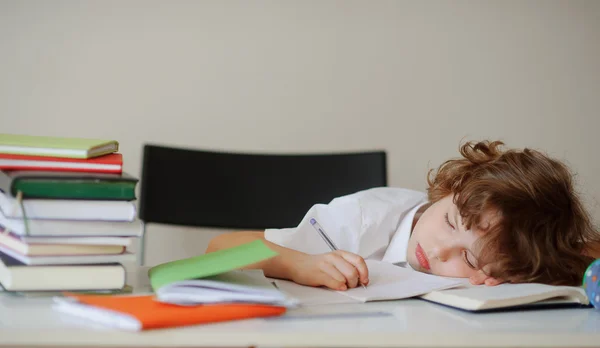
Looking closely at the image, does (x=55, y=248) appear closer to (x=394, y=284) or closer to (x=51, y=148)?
(x=51, y=148)

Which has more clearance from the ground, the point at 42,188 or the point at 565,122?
the point at 565,122

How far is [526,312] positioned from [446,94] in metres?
1.50

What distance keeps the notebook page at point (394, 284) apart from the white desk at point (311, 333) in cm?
13

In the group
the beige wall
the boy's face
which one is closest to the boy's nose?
the boy's face

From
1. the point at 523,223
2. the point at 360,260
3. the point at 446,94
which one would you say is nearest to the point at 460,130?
the point at 446,94

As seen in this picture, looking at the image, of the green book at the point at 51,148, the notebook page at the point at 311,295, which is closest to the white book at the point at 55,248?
the green book at the point at 51,148

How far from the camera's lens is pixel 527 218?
1129 millimetres

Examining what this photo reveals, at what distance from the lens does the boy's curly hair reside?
3.59 ft

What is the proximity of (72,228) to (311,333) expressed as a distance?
0.35 meters

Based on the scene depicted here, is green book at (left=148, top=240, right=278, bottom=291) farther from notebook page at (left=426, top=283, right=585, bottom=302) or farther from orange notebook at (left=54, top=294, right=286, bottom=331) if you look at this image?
notebook page at (left=426, top=283, right=585, bottom=302)

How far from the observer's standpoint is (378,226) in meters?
1.39

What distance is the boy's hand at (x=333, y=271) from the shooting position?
887 mm

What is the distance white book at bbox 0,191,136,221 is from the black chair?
897 millimetres

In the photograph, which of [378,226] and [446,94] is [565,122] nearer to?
[446,94]
